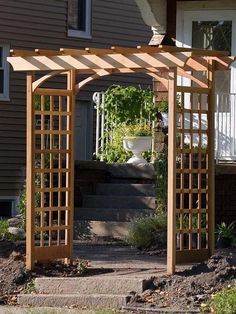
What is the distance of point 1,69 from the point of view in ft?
74.5

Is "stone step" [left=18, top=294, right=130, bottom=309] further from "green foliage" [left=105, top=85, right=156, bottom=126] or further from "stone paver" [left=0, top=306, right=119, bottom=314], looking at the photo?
"green foliage" [left=105, top=85, right=156, bottom=126]

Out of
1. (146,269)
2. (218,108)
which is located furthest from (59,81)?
(146,269)

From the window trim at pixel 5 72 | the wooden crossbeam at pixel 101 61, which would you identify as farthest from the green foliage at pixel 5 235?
the window trim at pixel 5 72

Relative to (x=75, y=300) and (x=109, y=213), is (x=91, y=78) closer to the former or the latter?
(x=75, y=300)

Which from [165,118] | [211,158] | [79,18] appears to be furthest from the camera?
[79,18]

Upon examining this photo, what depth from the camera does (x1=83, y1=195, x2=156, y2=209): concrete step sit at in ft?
56.5

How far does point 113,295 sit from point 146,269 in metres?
1.26

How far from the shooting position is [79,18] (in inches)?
969

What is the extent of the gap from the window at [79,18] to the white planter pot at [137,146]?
253 inches

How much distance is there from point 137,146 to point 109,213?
1696 mm

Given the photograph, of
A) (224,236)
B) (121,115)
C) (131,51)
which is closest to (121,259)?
(224,236)

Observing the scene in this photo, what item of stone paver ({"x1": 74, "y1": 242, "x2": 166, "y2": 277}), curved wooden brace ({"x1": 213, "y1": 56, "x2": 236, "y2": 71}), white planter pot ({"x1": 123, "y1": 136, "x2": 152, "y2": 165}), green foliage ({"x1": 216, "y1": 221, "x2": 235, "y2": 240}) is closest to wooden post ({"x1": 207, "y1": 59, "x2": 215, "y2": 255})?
curved wooden brace ({"x1": 213, "y1": 56, "x2": 236, "y2": 71})

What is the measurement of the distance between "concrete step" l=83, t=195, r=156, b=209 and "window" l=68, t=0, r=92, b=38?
7.31 m

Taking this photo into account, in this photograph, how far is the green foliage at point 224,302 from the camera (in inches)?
403
